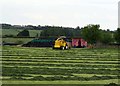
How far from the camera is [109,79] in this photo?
70.8 ft

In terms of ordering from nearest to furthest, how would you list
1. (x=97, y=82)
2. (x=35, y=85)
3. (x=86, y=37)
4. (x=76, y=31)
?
(x=35, y=85) → (x=97, y=82) → (x=86, y=37) → (x=76, y=31)

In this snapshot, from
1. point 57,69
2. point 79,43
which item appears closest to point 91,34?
point 79,43

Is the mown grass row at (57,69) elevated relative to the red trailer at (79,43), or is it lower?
lower

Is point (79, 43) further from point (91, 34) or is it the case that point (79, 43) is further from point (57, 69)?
point (57, 69)

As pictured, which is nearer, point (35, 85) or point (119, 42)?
point (35, 85)

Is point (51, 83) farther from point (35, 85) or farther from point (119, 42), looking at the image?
point (119, 42)

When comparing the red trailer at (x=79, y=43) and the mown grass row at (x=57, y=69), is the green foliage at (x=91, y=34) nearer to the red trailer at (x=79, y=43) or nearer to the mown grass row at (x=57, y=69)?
the red trailer at (x=79, y=43)

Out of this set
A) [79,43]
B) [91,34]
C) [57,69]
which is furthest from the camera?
[79,43]

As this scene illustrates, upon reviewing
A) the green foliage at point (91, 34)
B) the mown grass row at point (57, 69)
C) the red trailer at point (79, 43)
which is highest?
the green foliage at point (91, 34)

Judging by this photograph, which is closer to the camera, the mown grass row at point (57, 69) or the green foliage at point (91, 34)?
the mown grass row at point (57, 69)

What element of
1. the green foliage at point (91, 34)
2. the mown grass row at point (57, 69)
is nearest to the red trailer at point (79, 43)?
the green foliage at point (91, 34)

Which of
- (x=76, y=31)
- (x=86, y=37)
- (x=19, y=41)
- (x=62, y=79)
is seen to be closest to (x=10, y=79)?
(x=62, y=79)

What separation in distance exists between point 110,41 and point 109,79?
77312mm

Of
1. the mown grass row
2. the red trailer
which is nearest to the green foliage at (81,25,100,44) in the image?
the red trailer
